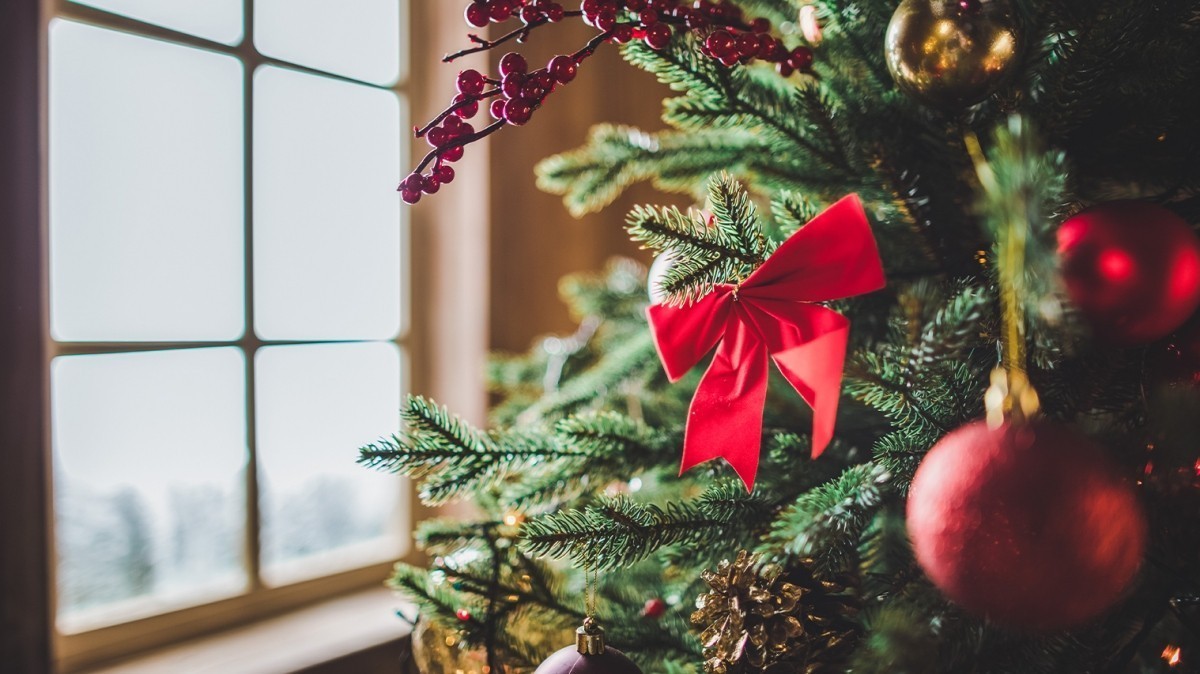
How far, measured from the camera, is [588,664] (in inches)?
16.0

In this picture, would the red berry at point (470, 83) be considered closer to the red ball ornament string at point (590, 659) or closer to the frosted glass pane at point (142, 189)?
the red ball ornament string at point (590, 659)

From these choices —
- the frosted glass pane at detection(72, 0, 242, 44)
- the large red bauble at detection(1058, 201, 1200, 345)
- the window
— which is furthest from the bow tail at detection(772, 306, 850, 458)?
the frosted glass pane at detection(72, 0, 242, 44)

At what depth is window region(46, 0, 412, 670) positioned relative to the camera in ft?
2.47

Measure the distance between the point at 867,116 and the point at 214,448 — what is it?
77cm

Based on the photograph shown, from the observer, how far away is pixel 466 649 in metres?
0.52

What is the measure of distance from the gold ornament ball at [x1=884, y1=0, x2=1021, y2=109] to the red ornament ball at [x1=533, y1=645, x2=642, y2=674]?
361 millimetres

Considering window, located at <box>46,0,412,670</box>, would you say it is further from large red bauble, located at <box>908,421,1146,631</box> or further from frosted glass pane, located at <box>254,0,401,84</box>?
large red bauble, located at <box>908,421,1146,631</box>

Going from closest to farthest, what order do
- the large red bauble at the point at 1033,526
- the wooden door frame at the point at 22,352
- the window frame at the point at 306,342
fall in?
1. the large red bauble at the point at 1033,526
2. the wooden door frame at the point at 22,352
3. the window frame at the point at 306,342

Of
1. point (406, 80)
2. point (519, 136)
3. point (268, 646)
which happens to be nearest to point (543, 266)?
point (519, 136)

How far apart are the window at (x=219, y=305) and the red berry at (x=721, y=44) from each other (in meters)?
0.59

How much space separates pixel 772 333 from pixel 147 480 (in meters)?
0.72

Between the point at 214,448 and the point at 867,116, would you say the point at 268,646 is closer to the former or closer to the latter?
the point at 214,448

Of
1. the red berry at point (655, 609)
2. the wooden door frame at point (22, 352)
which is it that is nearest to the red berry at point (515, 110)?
the red berry at point (655, 609)

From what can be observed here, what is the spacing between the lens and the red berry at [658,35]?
431 millimetres
